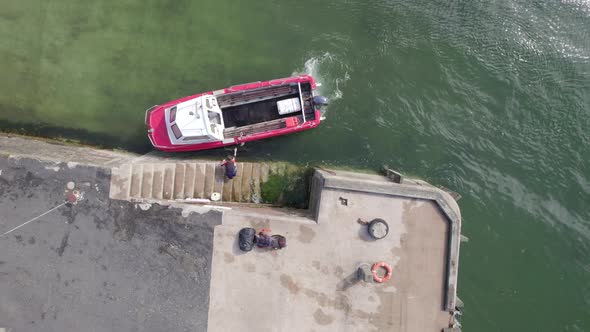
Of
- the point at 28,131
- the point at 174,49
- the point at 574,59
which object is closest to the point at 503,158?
the point at 574,59

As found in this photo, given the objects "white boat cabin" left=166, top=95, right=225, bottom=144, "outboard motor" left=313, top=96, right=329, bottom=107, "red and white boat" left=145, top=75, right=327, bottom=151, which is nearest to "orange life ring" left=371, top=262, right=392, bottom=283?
"red and white boat" left=145, top=75, right=327, bottom=151

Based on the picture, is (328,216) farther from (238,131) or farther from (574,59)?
(574,59)

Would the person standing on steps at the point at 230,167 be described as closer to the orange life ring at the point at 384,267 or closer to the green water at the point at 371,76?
the green water at the point at 371,76

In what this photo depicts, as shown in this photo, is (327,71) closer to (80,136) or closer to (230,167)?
(230,167)

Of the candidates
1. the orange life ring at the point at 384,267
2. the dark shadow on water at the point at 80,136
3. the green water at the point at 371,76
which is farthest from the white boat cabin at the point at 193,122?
the orange life ring at the point at 384,267

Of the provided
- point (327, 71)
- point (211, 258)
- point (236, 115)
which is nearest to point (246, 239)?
point (211, 258)
